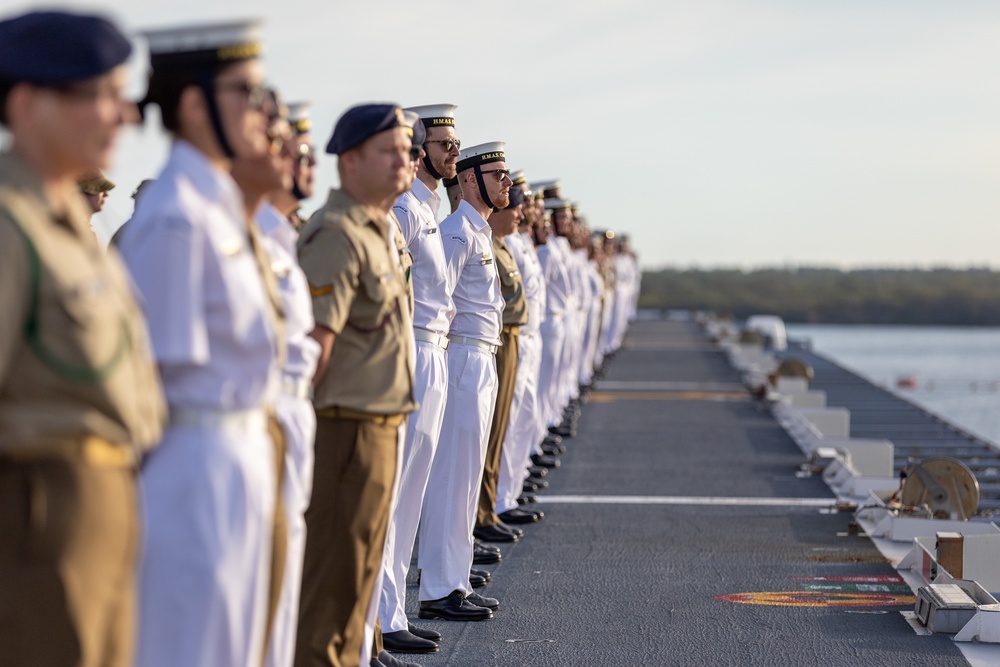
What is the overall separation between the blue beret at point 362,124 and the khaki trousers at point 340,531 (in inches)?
Answer: 33.7

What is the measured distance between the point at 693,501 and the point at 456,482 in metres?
4.11

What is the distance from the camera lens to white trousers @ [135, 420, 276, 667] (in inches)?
118

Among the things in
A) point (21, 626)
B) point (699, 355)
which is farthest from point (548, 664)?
point (699, 355)

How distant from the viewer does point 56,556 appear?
8.78 ft

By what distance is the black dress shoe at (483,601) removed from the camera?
22.2 ft

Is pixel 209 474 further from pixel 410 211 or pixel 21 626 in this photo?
pixel 410 211

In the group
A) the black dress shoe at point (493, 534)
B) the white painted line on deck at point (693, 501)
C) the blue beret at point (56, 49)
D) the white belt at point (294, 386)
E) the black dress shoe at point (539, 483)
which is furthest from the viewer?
the black dress shoe at point (539, 483)

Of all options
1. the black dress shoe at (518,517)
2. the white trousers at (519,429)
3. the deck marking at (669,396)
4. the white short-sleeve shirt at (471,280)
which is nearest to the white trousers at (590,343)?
the deck marking at (669,396)

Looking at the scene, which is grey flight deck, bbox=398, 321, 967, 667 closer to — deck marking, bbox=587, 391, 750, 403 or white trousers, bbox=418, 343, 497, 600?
white trousers, bbox=418, 343, 497, 600

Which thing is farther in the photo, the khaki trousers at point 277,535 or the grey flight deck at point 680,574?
the grey flight deck at point 680,574

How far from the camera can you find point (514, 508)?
31.3ft

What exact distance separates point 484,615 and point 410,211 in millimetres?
1798

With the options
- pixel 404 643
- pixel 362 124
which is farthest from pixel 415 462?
pixel 362 124

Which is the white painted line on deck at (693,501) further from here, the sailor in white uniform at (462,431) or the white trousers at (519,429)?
the sailor in white uniform at (462,431)
